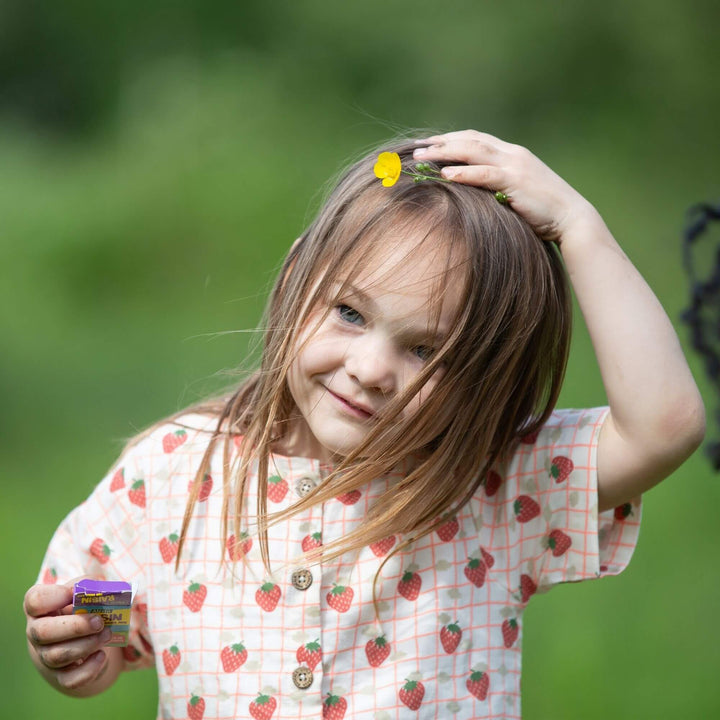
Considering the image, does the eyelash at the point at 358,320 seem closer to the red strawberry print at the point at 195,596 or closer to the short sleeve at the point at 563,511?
the short sleeve at the point at 563,511

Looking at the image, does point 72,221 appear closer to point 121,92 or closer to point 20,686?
point 121,92

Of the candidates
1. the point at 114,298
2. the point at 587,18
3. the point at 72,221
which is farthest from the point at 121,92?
the point at 587,18

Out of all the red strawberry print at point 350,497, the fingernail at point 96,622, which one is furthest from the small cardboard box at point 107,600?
the red strawberry print at point 350,497

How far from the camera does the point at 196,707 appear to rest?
1.00 metres

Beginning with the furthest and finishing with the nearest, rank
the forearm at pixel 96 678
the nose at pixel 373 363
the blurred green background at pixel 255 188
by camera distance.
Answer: the blurred green background at pixel 255 188, the forearm at pixel 96 678, the nose at pixel 373 363

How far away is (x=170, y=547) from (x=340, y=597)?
0.17 m

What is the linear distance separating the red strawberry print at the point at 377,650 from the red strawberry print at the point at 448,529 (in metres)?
0.10

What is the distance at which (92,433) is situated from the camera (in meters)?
2.32

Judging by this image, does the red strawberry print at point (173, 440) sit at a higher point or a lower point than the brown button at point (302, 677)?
higher

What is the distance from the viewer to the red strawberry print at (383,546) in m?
1.00

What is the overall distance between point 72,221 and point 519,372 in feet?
6.74

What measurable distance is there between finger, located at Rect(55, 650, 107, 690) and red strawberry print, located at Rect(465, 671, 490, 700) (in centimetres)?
33

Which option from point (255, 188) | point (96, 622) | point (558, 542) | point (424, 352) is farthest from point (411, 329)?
point (255, 188)

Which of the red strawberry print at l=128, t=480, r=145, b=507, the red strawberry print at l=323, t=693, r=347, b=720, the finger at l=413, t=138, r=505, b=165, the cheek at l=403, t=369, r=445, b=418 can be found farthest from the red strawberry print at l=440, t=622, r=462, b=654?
the finger at l=413, t=138, r=505, b=165
